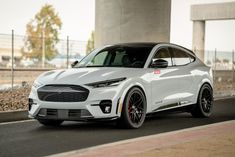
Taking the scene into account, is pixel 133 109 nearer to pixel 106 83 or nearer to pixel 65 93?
pixel 106 83

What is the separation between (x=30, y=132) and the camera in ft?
35.4

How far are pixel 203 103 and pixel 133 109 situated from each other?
308cm

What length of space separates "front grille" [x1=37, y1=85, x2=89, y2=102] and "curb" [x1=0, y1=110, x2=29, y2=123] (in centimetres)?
226

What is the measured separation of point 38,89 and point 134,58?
220 centimetres

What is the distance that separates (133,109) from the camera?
11008 millimetres

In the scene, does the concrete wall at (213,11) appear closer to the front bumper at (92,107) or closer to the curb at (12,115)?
the curb at (12,115)

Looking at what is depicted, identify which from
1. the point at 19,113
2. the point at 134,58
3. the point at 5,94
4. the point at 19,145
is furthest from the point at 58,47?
the point at 19,145

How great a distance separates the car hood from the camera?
10.6 meters

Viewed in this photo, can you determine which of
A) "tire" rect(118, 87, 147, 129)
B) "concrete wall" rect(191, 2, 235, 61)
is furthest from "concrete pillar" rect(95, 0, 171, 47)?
"concrete wall" rect(191, 2, 235, 61)

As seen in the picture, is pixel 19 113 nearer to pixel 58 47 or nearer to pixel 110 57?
pixel 110 57

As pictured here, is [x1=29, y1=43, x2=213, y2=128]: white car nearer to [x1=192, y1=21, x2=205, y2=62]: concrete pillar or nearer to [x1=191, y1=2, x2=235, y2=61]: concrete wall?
[x1=191, y1=2, x2=235, y2=61]: concrete wall

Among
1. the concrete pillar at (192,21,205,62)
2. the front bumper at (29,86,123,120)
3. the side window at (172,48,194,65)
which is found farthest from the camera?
the concrete pillar at (192,21,205,62)

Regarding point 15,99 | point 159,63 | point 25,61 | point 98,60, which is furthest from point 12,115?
point 25,61

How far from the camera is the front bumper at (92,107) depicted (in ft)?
34.4
